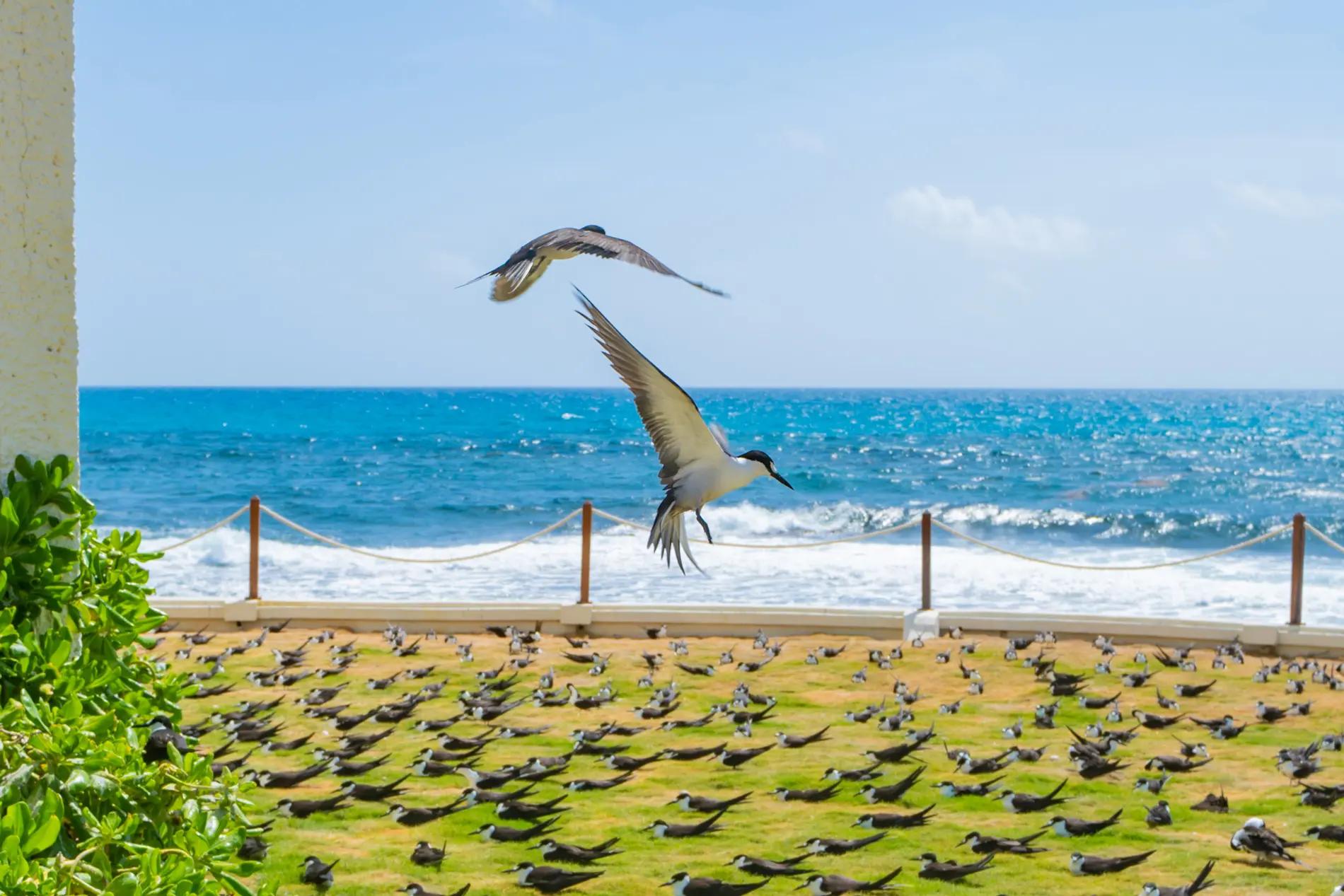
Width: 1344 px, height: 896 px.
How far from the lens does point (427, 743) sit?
8766mm

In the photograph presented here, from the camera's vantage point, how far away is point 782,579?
814 inches

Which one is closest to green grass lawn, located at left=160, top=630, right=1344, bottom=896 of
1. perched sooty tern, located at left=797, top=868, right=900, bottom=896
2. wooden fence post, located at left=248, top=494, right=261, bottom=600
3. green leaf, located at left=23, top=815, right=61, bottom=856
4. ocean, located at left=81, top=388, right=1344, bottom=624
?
perched sooty tern, located at left=797, top=868, right=900, bottom=896

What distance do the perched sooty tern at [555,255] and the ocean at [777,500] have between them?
1589 cm

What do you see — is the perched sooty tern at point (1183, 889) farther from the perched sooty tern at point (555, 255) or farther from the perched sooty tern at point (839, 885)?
the perched sooty tern at point (555, 255)

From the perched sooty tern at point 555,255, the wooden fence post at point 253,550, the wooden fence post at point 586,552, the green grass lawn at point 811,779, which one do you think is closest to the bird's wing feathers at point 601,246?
the perched sooty tern at point 555,255

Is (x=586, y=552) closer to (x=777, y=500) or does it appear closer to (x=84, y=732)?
(x=84, y=732)

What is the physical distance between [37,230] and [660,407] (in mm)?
1596

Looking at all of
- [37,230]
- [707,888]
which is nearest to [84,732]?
[37,230]

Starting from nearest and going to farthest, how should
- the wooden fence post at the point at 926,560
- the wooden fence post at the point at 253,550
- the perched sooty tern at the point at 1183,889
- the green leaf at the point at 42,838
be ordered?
the green leaf at the point at 42,838 < the perched sooty tern at the point at 1183,889 < the wooden fence post at the point at 926,560 < the wooden fence post at the point at 253,550

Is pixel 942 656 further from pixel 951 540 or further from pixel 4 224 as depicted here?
pixel 951 540

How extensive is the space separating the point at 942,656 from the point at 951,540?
17.4m

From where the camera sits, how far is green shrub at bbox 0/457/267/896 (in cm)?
250

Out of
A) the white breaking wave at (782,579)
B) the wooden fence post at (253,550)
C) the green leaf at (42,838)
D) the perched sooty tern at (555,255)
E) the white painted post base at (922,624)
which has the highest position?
the perched sooty tern at (555,255)

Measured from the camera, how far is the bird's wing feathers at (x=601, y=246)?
2475mm
